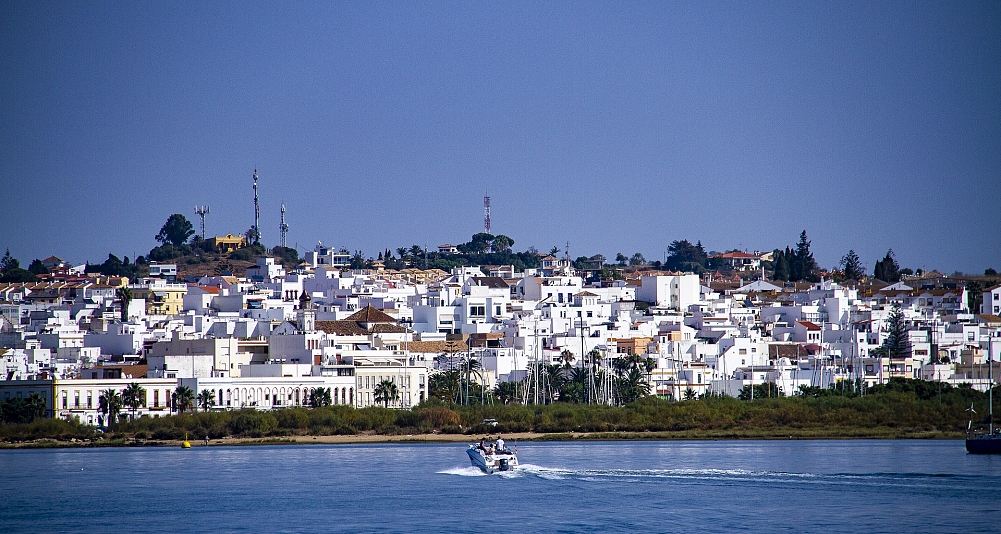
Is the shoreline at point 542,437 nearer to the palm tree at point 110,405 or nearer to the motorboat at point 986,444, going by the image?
the palm tree at point 110,405

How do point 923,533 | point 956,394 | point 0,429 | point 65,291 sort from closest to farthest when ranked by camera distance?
point 923,533 → point 0,429 → point 956,394 → point 65,291

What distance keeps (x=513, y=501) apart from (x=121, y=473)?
19.8m

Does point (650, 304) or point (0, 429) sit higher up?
point (650, 304)

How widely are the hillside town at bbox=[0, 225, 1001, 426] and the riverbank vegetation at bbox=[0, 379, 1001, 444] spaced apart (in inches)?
120

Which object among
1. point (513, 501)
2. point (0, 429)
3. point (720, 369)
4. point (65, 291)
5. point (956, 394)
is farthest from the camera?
point (65, 291)

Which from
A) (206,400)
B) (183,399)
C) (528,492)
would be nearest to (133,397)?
(183,399)

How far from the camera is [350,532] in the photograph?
149 feet

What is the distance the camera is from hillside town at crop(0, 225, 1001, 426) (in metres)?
90.9

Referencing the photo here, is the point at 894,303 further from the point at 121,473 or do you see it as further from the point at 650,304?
the point at 121,473

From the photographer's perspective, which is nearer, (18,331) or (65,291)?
(18,331)

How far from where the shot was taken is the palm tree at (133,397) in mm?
84938

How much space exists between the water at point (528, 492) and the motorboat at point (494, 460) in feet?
1.28

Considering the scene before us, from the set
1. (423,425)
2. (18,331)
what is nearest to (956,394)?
(423,425)

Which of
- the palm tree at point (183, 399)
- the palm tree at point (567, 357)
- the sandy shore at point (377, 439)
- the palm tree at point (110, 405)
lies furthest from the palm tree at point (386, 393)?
the palm tree at point (110, 405)
